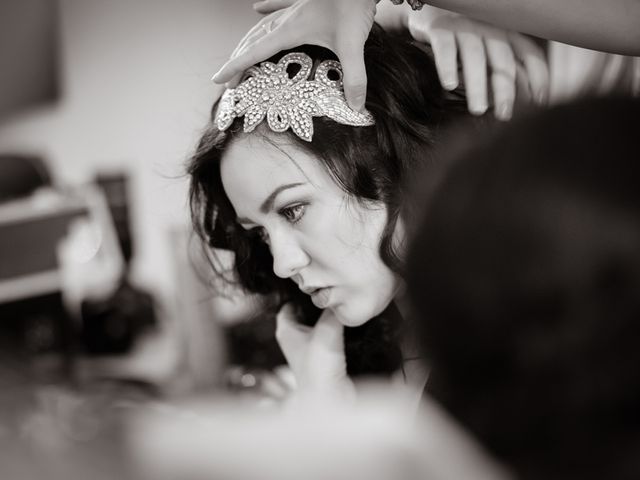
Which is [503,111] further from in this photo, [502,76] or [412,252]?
[412,252]

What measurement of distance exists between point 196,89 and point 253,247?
2.74 meters

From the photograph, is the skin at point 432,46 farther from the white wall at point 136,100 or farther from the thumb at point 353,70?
the white wall at point 136,100

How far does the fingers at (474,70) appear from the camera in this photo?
3.26 feet

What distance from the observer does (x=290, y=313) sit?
4.52 ft

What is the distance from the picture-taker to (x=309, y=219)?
1.06 m

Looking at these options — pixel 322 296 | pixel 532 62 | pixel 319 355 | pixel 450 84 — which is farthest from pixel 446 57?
pixel 319 355

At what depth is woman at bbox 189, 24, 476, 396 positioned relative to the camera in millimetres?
1045

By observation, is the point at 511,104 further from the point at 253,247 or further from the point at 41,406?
the point at 41,406

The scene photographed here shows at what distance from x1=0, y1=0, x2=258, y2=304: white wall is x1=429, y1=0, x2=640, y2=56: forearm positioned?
306 cm

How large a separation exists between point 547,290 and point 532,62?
2.40 ft

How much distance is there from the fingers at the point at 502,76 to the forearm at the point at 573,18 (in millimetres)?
86

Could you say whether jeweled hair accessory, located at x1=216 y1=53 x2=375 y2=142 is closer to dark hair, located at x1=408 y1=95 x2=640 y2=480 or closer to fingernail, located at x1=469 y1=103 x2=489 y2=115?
fingernail, located at x1=469 y1=103 x2=489 y2=115

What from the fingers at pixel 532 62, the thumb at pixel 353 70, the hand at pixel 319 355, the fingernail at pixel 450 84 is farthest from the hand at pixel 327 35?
the hand at pixel 319 355

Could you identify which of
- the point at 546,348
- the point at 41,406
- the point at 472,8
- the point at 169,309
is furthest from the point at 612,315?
the point at 169,309
